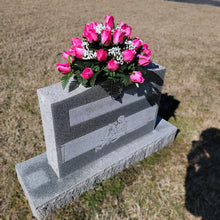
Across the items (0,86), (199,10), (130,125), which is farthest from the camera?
(199,10)

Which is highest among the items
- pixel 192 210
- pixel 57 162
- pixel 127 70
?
pixel 127 70

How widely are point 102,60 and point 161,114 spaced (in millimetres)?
2695

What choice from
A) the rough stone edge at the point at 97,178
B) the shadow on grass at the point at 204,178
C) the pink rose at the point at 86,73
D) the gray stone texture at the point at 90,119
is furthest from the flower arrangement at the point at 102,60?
the shadow on grass at the point at 204,178

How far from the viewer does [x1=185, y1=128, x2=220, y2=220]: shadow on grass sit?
2783mm

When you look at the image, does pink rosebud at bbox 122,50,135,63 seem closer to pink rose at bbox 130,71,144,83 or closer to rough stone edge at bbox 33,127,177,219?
pink rose at bbox 130,71,144,83

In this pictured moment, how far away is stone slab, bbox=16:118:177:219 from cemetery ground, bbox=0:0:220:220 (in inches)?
6.4

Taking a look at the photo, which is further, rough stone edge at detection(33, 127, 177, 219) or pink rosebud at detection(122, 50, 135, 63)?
rough stone edge at detection(33, 127, 177, 219)

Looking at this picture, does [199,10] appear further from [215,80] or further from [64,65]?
[64,65]

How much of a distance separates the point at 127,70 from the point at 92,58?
1.31 feet

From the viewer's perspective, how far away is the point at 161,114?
446 cm

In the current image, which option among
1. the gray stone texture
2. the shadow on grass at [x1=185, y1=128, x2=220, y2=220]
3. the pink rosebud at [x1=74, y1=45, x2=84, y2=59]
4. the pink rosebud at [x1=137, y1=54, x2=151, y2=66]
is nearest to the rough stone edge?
the gray stone texture

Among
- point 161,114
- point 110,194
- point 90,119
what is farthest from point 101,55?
point 161,114

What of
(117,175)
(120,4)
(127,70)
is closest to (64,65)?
(127,70)

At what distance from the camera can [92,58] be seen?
213cm
